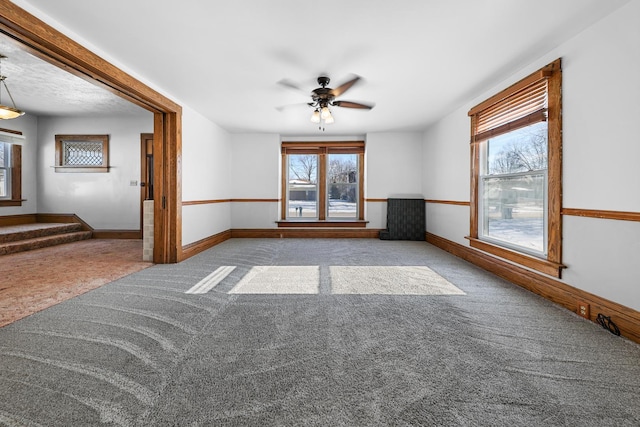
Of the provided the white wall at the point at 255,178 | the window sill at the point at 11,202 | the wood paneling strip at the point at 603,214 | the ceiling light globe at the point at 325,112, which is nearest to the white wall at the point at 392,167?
the white wall at the point at 255,178

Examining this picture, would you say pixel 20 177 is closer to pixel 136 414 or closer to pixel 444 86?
pixel 136 414

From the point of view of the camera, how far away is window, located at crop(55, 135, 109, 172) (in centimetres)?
624

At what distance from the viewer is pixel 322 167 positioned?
270 inches

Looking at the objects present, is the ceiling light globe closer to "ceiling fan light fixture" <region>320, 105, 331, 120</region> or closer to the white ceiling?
"ceiling fan light fixture" <region>320, 105, 331, 120</region>

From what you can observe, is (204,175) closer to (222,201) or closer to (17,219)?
(222,201)

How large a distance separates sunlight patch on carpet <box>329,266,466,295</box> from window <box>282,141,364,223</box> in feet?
10.3

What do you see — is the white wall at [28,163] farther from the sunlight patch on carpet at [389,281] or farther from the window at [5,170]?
the sunlight patch on carpet at [389,281]

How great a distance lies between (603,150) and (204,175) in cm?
519

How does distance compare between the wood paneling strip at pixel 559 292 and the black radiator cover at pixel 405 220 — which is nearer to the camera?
the wood paneling strip at pixel 559 292

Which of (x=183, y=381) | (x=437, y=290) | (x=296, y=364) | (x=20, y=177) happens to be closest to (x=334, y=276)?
(x=437, y=290)

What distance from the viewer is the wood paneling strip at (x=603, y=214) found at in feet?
6.63

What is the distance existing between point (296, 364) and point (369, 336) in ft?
1.88

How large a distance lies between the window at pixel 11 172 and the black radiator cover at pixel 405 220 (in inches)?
295

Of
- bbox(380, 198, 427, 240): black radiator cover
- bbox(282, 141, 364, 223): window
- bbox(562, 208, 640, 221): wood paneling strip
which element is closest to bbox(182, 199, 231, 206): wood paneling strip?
bbox(282, 141, 364, 223): window
